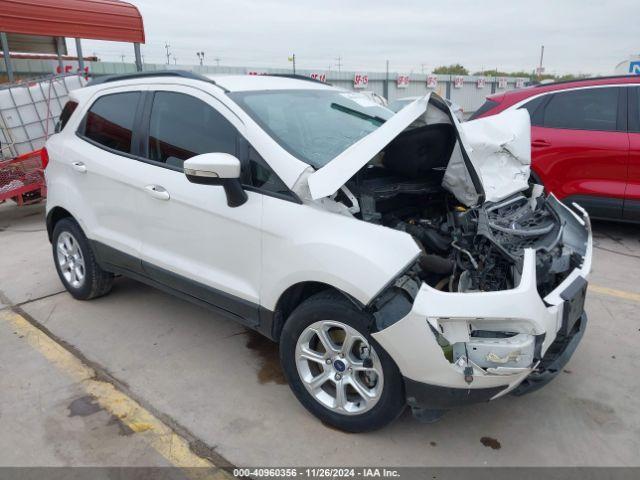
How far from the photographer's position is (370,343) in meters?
2.42

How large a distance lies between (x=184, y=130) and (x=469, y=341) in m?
2.20

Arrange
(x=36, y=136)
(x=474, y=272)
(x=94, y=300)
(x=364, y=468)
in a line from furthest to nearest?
1. (x=36, y=136)
2. (x=94, y=300)
3. (x=474, y=272)
4. (x=364, y=468)

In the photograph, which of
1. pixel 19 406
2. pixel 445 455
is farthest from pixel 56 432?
pixel 445 455

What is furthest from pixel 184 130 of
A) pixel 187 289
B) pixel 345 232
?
pixel 345 232

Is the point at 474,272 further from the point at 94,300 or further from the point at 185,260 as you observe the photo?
the point at 94,300

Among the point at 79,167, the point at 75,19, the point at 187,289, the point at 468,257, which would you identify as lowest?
the point at 187,289

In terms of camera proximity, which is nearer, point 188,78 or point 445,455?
point 445,455

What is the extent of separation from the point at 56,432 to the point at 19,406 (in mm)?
408

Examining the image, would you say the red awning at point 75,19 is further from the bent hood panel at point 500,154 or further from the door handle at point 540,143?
the bent hood panel at point 500,154

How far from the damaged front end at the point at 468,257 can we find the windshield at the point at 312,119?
275 mm

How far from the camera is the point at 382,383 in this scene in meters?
A: 2.47

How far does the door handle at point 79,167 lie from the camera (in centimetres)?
392

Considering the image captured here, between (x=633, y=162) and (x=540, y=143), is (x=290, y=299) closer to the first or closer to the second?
(x=540, y=143)

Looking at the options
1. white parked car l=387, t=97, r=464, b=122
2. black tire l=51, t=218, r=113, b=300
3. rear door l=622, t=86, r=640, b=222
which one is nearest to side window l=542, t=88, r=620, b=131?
rear door l=622, t=86, r=640, b=222
